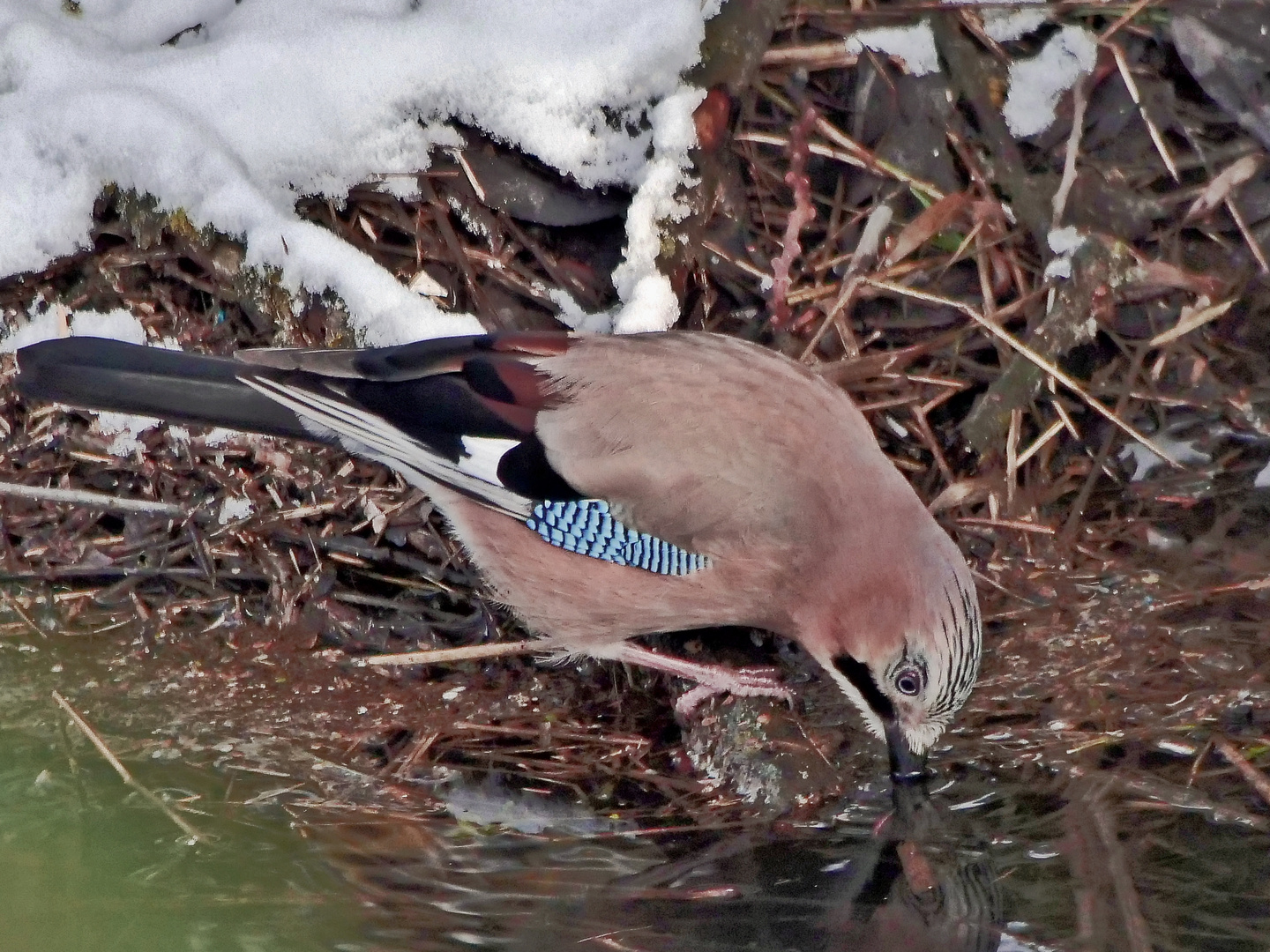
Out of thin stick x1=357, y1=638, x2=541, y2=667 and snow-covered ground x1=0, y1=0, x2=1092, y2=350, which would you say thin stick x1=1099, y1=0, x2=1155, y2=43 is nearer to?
snow-covered ground x1=0, y1=0, x2=1092, y2=350

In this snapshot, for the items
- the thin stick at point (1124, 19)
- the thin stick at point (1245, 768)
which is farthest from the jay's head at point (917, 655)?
the thin stick at point (1124, 19)

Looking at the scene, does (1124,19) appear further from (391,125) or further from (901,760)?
(901,760)

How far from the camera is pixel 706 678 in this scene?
3215 millimetres

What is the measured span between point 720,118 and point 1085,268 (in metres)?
0.97

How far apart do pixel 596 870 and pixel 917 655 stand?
810 mm

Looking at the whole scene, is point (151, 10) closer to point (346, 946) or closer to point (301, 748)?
point (301, 748)

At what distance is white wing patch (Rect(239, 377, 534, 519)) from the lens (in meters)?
3.17

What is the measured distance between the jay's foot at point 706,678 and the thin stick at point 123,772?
1.03m

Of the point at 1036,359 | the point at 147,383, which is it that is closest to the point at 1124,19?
the point at 1036,359

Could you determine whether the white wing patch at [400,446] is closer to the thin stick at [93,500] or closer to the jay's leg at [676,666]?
the jay's leg at [676,666]

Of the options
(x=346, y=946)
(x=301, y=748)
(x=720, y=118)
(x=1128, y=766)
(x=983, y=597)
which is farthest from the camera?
(x=720, y=118)

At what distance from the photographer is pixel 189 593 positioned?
3.50 metres

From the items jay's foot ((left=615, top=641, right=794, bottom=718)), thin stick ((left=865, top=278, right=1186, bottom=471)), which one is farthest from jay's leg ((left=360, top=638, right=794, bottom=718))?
thin stick ((left=865, top=278, right=1186, bottom=471))

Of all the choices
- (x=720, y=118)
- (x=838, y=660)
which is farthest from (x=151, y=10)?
(x=838, y=660)
